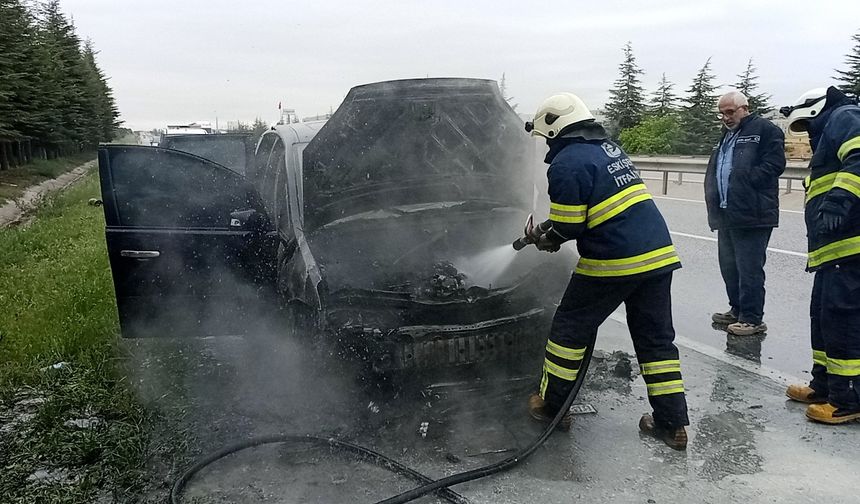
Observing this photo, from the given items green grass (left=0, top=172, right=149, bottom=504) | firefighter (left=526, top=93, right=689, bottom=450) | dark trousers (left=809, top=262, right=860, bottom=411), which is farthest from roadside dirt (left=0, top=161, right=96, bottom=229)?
dark trousers (left=809, top=262, right=860, bottom=411)

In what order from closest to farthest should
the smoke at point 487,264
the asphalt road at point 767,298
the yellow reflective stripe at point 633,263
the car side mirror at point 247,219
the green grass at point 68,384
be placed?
the green grass at point 68,384, the yellow reflective stripe at point 633,263, the smoke at point 487,264, the car side mirror at point 247,219, the asphalt road at point 767,298

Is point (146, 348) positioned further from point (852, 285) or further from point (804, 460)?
point (852, 285)

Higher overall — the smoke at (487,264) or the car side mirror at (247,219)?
Result: the car side mirror at (247,219)

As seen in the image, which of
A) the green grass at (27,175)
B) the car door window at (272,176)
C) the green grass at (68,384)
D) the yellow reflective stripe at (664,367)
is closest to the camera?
the green grass at (68,384)

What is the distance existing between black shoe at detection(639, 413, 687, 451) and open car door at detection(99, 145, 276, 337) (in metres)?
2.58

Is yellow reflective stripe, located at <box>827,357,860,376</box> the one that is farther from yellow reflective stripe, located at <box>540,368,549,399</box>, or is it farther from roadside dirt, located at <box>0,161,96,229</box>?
roadside dirt, located at <box>0,161,96,229</box>

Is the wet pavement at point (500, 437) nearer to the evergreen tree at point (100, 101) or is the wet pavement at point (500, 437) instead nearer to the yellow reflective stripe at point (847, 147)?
the yellow reflective stripe at point (847, 147)

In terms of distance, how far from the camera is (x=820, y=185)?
4.05 m

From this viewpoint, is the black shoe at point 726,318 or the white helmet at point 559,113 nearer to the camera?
the white helmet at point 559,113

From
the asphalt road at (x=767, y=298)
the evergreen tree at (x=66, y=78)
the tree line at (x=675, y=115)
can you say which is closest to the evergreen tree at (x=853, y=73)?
the tree line at (x=675, y=115)

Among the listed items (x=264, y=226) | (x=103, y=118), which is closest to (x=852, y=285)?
(x=264, y=226)

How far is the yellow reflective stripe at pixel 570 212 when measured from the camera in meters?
3.42

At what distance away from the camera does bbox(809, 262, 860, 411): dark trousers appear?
3.72 meters

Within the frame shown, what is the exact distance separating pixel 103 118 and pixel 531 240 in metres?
54.0
